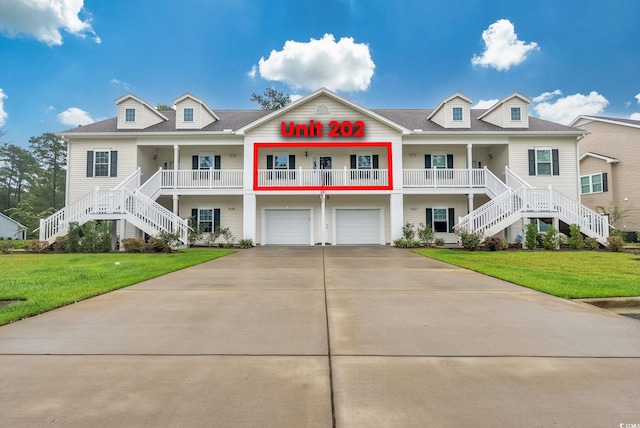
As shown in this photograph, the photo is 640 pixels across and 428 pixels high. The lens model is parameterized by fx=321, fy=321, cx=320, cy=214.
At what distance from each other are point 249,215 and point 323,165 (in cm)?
526

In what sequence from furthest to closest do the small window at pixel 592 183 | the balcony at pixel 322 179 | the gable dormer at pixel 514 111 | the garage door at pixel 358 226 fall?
the small window at pixel 592 183
the garage door at pixel 358 226
the gable dormer at pixel 514 111
the balcony at pixel 322 179

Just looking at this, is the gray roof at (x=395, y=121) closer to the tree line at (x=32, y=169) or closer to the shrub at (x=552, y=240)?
the shrub at (x=552, y=240)

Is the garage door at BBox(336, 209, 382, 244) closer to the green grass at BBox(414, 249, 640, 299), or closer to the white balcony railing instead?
the white balcony railing

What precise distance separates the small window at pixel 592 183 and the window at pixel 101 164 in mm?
30497

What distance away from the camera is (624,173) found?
20.3m

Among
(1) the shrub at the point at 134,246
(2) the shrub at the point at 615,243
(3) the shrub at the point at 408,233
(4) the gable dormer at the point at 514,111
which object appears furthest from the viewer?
(4) the gable dormer at the point at 514,111

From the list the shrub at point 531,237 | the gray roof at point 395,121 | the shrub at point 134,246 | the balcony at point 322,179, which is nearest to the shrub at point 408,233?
the balcony at point 322,179

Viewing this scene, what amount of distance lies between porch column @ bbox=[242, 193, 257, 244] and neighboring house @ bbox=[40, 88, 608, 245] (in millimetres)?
54

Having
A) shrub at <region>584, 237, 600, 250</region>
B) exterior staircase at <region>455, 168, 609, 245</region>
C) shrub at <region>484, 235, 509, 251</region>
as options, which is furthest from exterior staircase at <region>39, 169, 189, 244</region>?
shrub at <region>584, 237, 600, 250</region>

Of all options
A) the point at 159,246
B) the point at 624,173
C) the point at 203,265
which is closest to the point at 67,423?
the point at 203,265

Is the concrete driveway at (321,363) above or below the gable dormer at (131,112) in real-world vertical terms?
below

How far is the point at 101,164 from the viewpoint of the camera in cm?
1806

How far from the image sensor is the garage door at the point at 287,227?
18.9m

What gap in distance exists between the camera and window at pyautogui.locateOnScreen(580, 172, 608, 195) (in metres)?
21.4
